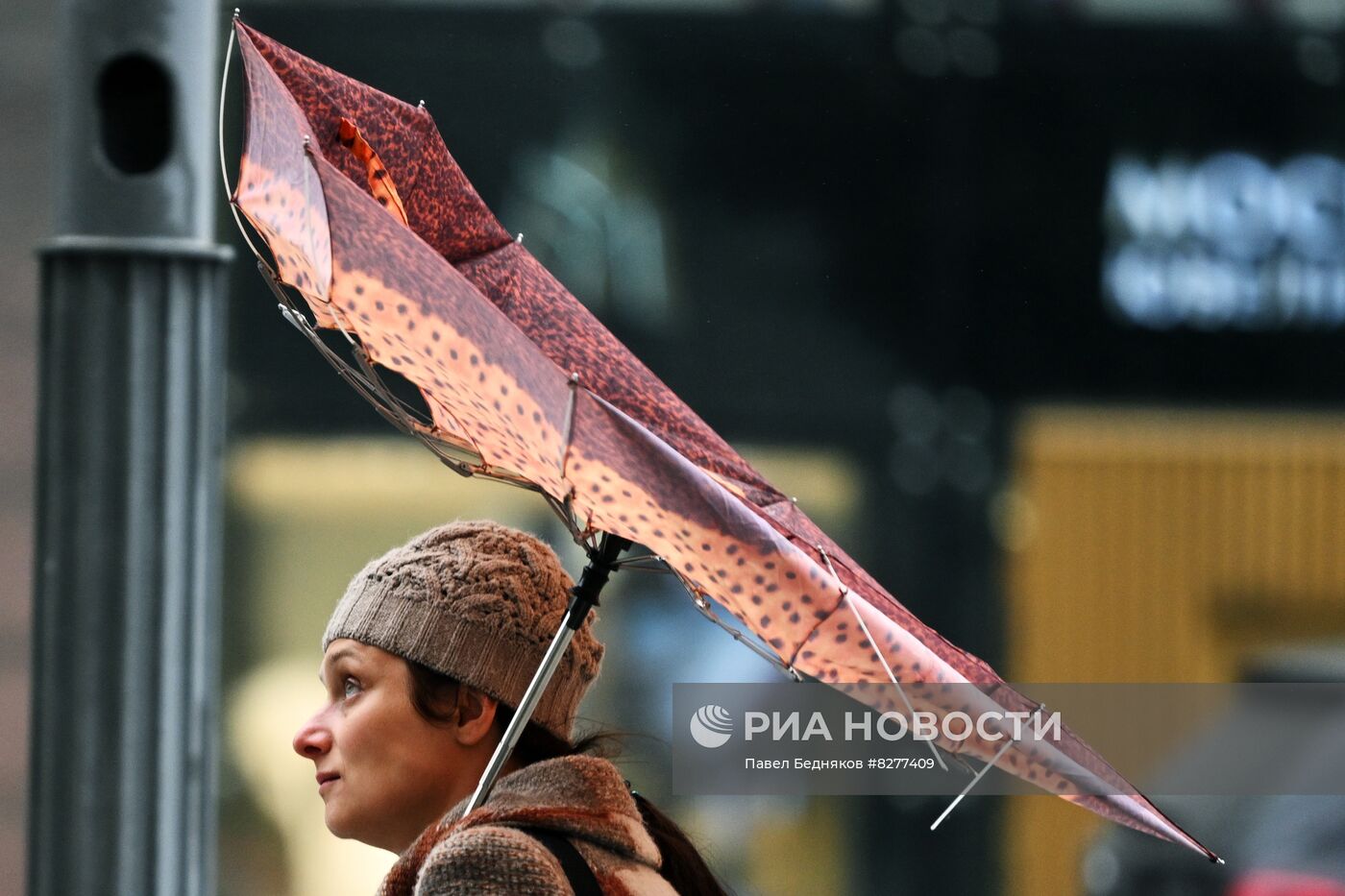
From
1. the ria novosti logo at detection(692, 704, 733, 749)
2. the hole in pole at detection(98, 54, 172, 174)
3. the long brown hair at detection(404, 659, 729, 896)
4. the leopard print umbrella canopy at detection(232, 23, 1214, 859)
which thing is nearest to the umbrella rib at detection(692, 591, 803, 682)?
the leopard print umbrella canopy at detection(232, 23, 1214, 859)

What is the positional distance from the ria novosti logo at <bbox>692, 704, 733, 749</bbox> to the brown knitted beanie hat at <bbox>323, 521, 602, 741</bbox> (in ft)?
13.6

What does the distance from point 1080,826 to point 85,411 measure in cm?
500

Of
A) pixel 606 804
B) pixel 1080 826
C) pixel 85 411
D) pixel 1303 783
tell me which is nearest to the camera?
pixel 606 804

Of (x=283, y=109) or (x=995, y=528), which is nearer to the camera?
(x=283, y=109)

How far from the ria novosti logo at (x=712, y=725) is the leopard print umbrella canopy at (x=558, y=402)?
4.40 meters

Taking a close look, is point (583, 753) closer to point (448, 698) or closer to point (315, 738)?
point (448, 698)

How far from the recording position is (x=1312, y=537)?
7254 mm

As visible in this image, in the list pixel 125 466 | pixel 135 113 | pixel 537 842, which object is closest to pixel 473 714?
pixel 537 842

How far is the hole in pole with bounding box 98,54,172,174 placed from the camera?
2.57 meters

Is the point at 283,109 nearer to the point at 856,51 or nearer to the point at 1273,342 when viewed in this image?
the point at 856,51

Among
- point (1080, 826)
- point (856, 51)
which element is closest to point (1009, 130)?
point (856, 51)

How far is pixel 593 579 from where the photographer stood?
2.15 metres

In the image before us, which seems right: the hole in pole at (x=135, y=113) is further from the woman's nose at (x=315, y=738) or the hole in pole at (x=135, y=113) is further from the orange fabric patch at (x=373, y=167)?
the woman's nose at (x=315, y=738)

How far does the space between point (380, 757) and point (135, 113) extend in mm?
996
